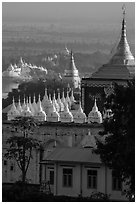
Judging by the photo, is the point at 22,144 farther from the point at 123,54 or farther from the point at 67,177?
the point at 123,54

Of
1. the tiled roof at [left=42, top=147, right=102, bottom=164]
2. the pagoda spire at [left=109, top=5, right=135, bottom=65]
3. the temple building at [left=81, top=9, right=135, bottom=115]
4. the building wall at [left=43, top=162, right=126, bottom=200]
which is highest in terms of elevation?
the pagoda spire at [left=109, top=5, right=135, bottom=65]

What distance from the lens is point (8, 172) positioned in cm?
1277

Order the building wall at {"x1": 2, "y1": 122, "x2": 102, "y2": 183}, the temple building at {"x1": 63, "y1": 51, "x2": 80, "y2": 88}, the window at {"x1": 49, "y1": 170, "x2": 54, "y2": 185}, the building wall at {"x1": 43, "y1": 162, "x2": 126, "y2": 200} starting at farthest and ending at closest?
1. the temple building at {"x1": 63, "y1": 51, "x2": 80, "y2": 88}
2. the building wall at {"x1": 2, "y1": 122, "x2": 102, "y2": 183}
3. the window at {"x1": 49, "y1": 170, "x2": 54, "y2": 185}
4. the building wall at {"x1": 43, "y1": 162, "x2": 126, "y2": 200}

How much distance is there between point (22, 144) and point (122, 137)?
4372 mm

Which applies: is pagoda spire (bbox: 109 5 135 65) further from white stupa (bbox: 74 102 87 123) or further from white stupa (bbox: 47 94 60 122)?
white stupa (bbox: 74 102 87 123)

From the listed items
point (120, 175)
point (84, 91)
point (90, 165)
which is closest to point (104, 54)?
point (84, 91)

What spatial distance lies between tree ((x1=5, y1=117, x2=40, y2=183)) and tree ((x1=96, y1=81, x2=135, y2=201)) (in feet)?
11.7

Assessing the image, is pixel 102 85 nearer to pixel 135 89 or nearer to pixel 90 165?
pixel 90 165

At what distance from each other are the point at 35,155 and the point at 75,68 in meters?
14.7

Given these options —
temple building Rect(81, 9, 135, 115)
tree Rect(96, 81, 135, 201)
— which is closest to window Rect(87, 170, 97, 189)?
tree Rect(96, 81, 135, 201)

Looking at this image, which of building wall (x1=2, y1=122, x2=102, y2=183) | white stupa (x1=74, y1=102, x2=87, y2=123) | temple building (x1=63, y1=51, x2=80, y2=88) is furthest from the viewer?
temple building (x1=63, y1=51, x2=80, y2=88)

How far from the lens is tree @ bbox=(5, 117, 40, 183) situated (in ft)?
39.3

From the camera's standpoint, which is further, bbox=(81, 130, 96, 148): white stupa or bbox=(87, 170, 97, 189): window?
bbox=(81, 130, 96, 148): white stupa

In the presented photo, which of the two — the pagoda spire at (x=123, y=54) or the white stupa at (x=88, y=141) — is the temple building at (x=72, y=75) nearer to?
the pagoda spire at (x=123, y=54)
